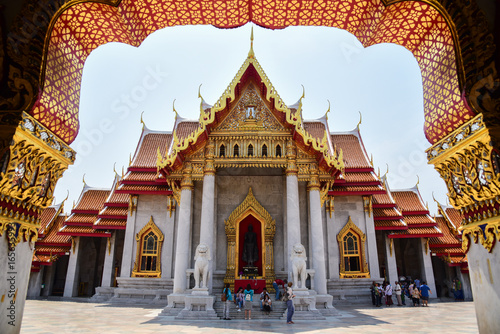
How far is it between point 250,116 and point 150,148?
29.9 feet

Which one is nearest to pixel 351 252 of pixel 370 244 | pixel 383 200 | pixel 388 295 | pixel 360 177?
pixel 370 244

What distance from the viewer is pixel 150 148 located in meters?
19.3

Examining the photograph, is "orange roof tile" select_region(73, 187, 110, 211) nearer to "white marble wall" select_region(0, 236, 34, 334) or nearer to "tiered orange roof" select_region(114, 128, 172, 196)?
"tiered orange roof" select_region(114, 128, 172, 196)

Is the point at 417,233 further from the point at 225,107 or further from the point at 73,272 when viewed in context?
the point at 73,272

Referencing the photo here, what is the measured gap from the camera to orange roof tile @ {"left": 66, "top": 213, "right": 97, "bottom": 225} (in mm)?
18953

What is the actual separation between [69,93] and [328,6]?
399 centimetres

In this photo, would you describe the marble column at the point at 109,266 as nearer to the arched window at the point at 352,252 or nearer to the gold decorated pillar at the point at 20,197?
the arched window at the point at 352,252

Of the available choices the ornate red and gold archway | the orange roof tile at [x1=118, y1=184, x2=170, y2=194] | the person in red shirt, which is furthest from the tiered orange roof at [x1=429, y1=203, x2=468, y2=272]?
the ornate red and gold archway

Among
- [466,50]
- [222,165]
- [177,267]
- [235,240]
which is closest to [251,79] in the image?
[222,165]

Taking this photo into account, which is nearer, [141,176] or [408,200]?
[141,176]

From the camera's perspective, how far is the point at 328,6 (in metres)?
5.16

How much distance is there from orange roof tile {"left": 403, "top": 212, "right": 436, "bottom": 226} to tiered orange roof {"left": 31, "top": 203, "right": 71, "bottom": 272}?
1926cm

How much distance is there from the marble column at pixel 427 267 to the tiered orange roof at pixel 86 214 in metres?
16.8

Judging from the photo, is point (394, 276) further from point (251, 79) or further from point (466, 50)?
point (466, 50)
